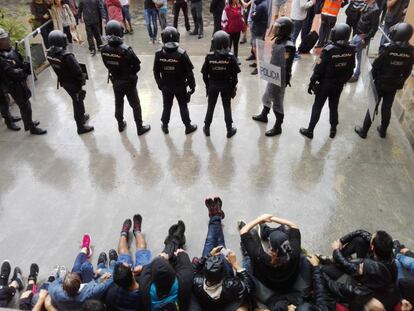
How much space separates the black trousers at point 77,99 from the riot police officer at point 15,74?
25.2 inches

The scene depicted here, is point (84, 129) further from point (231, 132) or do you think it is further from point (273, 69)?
point (273, 69)

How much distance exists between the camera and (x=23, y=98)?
5859 mm

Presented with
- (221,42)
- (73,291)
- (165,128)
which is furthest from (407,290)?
(165,128)

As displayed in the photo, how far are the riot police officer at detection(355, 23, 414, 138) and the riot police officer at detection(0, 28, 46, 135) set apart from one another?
518 cm

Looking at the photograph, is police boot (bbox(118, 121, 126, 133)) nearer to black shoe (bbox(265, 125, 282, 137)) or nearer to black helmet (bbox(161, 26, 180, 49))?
black helmet (bbox(161, 26, 180, 49))

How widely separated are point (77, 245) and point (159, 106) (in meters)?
3.34

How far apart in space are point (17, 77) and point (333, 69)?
15.0 ft

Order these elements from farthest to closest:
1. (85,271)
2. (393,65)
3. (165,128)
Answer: (165,128)
(393,65)
(85,271)

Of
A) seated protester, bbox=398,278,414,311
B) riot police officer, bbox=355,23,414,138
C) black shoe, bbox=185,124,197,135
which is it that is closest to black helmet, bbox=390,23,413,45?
riot police officer, bbox=355,23,414,138

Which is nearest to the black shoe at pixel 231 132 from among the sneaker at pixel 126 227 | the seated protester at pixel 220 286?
the sneaker at pixel 126 227

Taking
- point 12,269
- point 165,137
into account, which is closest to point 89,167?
point 165,137

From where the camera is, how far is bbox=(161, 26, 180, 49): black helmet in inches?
200

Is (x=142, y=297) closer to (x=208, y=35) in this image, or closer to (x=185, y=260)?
(x=185, y=260)

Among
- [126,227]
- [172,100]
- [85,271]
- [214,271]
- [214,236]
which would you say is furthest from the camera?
[172,100]
